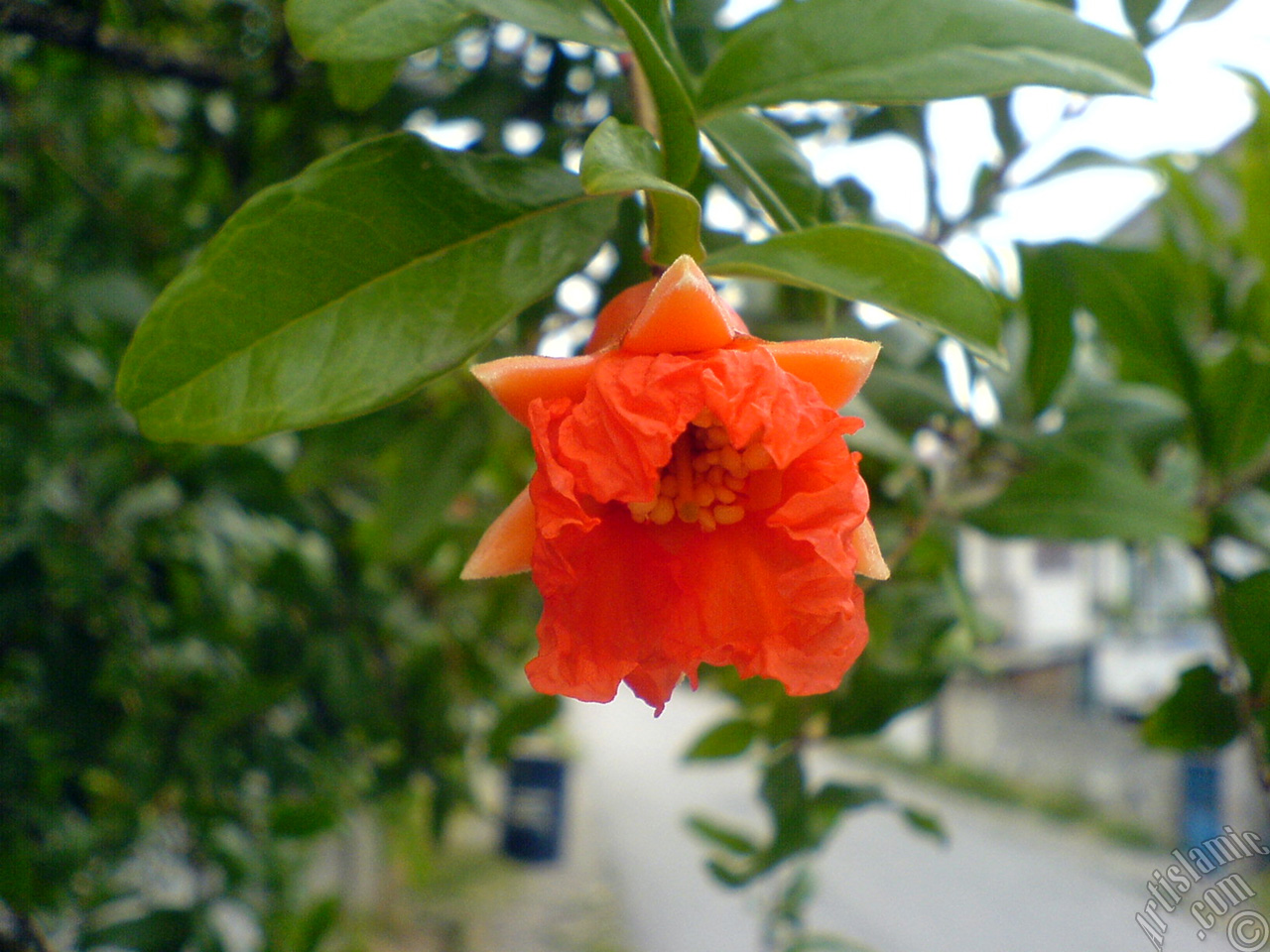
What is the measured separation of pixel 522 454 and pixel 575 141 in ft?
0.98

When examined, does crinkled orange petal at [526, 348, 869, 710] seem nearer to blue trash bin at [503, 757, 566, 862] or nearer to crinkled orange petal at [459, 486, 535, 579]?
crinkled orange petal at [459, 486, 535, 579]

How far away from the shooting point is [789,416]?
300 mm

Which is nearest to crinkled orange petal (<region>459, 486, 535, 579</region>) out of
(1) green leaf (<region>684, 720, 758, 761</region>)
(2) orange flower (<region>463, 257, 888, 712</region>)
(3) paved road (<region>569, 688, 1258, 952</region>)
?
(2) orange flower (<region>463, 257, 888, 712</region>)


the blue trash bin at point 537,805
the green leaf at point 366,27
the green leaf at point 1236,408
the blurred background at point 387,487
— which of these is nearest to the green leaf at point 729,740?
the blurred background at point 387,487

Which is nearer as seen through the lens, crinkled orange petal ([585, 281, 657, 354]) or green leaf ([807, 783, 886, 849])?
crinkled orange petal ([585, 281, 657, 354])

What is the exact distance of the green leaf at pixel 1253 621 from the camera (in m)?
0.59

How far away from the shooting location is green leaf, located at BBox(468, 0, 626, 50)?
338 millimetres

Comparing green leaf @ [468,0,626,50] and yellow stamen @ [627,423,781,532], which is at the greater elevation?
green leaf @ [468,0,626,50]

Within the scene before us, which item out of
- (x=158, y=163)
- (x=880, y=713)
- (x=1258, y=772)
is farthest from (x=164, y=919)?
(x=1258, y=772)

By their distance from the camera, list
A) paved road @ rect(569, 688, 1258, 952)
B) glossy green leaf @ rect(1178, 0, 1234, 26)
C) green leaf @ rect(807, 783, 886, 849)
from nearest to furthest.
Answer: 1. glossy green leaf @ rect(1178, 0, 1234, 26)
2. green leaf @ rect(807, 783, 886, 849)
3. paved road @ rect(569, 688, 1258, 952)

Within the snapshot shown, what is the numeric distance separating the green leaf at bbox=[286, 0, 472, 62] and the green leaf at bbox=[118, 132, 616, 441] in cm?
3

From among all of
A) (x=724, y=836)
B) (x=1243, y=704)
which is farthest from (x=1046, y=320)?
(x=724, y=836)

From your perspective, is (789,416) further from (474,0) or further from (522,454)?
(522,454)

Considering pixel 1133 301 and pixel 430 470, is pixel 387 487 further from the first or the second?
pixel 1133 301
